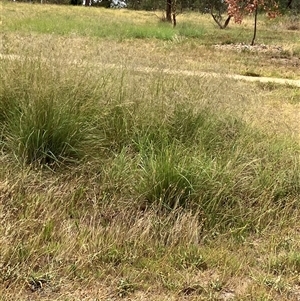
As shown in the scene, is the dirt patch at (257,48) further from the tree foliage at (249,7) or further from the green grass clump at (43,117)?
the green grass clump at (43,117)

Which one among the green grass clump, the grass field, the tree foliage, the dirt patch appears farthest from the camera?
the dirt patch

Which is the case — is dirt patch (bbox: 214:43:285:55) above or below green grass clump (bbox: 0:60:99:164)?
above

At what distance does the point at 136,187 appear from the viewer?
327 cm

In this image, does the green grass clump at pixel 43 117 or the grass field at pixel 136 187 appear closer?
the grass field at pixel 136 187

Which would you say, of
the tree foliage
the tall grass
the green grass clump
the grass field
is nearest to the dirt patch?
the tree foliage

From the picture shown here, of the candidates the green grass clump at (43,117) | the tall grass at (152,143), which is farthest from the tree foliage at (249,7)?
Result: the green grass clump at (43,117)

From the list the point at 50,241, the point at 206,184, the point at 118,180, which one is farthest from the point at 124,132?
the point at 50,241

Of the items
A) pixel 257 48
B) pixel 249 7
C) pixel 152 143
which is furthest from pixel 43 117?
pixel 257 48

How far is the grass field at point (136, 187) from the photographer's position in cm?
254

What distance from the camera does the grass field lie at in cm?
→ 254

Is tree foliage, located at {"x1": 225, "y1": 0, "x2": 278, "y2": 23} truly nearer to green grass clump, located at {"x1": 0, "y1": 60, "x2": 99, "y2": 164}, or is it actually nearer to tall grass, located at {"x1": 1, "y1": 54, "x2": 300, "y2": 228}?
tall grass, located at {"x1": 1, "y1": 54, "x2": 300, "y2": 228}

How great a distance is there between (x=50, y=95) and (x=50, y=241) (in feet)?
4.68

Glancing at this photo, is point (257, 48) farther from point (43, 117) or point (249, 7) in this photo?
point (43, 117)

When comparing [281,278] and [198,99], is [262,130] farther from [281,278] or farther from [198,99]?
[281,278]
